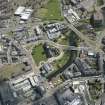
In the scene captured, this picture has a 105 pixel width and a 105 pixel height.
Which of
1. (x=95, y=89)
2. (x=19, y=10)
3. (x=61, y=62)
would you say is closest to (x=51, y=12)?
(x=19, y=10)

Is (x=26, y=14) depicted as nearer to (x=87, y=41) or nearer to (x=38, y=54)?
(x=38, y=54)

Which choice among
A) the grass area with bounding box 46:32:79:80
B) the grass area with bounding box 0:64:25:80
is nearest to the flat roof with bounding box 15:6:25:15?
the grass area with bounding box 46:32:79:80

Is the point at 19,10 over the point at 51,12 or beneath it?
over

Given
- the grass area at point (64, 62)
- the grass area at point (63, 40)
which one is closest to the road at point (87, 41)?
the grass area at point (64, 62)

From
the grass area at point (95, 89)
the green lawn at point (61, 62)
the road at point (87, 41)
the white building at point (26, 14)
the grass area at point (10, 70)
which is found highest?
the white building at point (26, 14)

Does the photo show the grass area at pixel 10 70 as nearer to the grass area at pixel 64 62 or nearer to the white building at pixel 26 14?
the grass area at pixel 64 62
